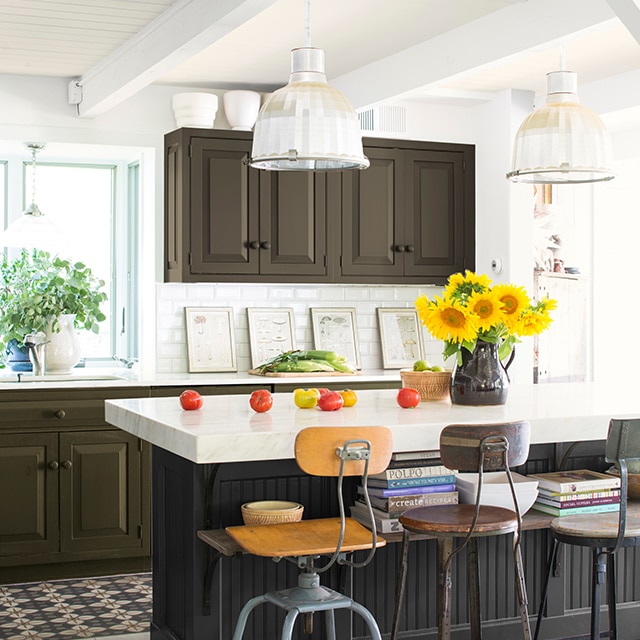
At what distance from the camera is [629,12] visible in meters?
2.97

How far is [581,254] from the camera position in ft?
22.4

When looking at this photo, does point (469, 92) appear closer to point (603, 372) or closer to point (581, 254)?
point (581, 254)

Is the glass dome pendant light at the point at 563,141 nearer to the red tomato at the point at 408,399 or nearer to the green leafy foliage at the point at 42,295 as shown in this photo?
the red tomato at the point at 408,399

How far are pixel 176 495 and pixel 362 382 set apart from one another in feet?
7.66

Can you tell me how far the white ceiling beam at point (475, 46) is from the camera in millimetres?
4102

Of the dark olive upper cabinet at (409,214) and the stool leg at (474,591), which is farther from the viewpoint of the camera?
the dark olive upper cabinet at (409,214)

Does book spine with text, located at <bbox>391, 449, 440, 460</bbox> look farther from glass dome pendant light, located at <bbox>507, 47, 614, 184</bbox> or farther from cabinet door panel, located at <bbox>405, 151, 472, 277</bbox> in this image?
cabinet door panel, located at <bbox>405, 151, 472, 277</bbox>

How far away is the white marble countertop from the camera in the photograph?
298 centimetres

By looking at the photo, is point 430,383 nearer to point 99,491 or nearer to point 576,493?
point 576,493

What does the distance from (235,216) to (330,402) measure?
242 cm

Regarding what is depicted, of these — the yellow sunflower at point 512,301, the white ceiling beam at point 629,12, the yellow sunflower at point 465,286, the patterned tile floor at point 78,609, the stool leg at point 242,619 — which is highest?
the white ceiling beam at point 629,12

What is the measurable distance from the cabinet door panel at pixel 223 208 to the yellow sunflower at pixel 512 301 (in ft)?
7.59

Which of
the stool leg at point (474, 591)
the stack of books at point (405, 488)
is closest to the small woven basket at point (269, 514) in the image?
the stack of books at point (405, 488)

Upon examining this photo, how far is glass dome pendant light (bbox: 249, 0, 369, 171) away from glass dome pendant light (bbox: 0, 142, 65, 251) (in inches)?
117
